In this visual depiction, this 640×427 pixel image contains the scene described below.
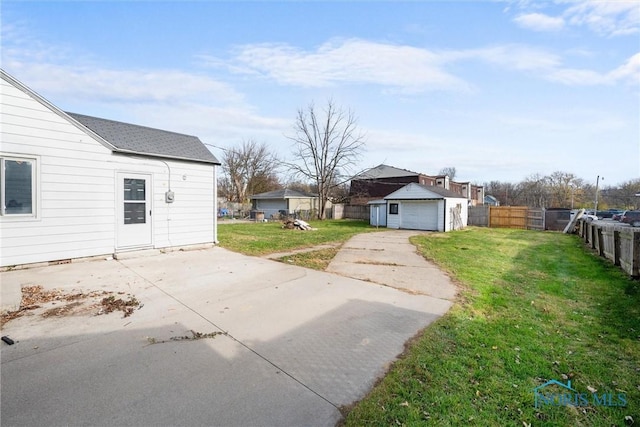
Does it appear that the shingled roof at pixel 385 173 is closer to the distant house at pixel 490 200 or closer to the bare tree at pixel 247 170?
the bare tree at pixel 247 170

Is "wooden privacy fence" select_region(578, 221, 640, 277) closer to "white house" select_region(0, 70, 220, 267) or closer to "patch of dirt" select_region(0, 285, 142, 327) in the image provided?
"patch of dirt" select_region(0, 285, 142, 327)

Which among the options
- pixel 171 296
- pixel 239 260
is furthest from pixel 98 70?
pixel 171 296

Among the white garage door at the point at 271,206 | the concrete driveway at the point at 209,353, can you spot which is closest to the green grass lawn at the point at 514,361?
the concrete driveway at the point at 209,353

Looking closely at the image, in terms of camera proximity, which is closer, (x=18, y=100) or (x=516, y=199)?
(x=18, y=100)

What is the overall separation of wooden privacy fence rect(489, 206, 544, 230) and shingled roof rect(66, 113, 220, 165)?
75.7 feet

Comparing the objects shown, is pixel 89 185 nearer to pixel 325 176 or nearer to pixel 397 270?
pixel 397 270

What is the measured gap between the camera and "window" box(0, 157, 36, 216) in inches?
227

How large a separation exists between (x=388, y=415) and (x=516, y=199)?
51772mm

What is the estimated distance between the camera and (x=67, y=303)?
4160 millimetres

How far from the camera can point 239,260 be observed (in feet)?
24.8

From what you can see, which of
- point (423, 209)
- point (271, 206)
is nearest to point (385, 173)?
point (271, 206)

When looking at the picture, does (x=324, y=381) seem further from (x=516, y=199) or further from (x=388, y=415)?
(x=516, y=199)

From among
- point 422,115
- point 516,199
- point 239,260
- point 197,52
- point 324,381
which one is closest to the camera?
point 324,381

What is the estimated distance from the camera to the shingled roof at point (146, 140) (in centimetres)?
747
